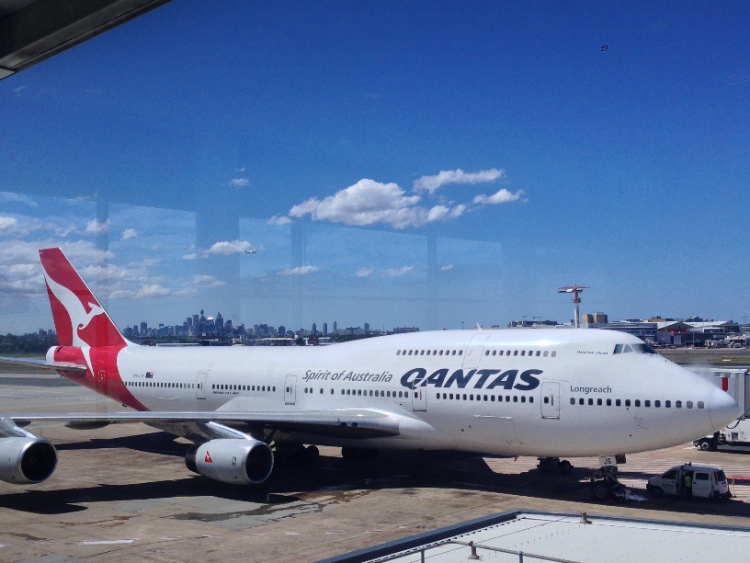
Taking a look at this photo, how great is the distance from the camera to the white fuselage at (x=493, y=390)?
16.1 meters

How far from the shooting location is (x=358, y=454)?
22453 millimetres

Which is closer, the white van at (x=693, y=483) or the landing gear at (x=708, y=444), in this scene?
the white van at (x=693, y=483)

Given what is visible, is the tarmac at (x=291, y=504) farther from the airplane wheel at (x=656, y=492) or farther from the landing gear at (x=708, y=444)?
the landing gear at (x=708, y=444)

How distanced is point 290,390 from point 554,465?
25.7 feet

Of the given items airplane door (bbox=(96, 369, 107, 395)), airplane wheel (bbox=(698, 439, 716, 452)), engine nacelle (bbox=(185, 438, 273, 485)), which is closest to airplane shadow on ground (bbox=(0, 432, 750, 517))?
engine nacelle (bbox=(185, 438, 273, 485))

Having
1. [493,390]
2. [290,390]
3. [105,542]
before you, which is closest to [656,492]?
[493,390]

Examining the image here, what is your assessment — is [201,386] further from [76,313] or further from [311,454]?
[76,313]

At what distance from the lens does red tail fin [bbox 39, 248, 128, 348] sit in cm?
2484

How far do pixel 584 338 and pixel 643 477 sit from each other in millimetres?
5361

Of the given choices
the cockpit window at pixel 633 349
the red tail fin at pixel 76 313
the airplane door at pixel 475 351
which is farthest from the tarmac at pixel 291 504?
the red tail fin at pixel 76 313

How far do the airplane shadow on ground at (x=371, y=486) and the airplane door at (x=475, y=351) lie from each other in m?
3.14

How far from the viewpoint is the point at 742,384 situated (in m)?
23.7

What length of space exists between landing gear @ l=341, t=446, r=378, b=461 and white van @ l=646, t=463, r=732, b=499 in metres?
8.16

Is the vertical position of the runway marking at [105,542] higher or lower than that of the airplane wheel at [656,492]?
higher
